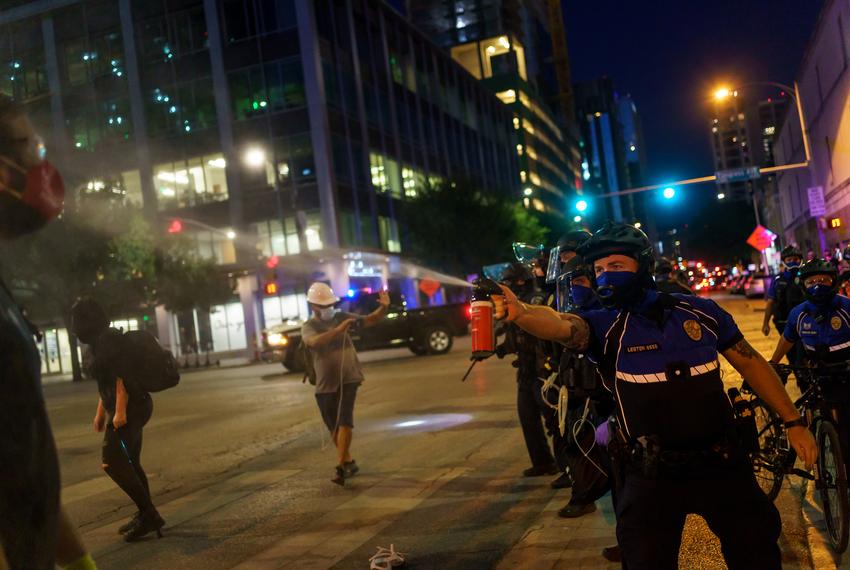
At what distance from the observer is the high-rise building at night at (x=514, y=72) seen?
90.2 m

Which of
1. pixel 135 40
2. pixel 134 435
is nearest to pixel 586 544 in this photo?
pixel 134 435

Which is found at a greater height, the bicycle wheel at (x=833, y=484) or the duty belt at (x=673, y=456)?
the duty belt at (x=673, y=456)

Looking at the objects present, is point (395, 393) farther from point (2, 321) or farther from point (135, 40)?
point (135, 40)

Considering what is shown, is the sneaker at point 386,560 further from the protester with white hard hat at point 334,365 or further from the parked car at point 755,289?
the parked car at point 755,289

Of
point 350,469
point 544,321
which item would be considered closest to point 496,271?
point 350,469

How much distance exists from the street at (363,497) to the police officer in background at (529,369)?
1.13ft

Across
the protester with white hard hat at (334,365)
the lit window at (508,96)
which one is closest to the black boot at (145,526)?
the protester with white hard hat at (334,365)

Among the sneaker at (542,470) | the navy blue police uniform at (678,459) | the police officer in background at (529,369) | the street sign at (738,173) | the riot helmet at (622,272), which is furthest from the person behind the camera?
the street sign at (738,173)

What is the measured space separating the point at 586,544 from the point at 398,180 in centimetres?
4364

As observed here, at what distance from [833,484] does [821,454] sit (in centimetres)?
29

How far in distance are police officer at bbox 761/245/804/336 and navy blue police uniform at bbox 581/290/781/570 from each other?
6.62 metres

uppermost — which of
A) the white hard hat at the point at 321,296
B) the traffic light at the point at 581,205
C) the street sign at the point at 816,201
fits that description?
the traffic light at the point at 581,205

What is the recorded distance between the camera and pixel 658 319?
3219 millimetres

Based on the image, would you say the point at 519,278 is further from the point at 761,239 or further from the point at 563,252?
the point at 761,239
